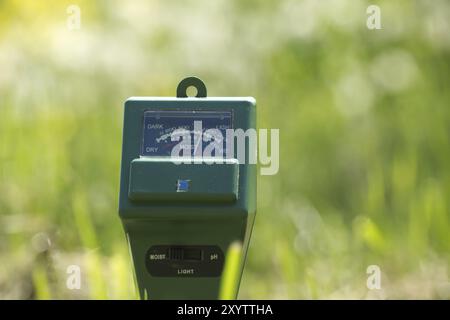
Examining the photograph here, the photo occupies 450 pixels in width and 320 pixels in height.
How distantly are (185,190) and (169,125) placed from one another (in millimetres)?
152

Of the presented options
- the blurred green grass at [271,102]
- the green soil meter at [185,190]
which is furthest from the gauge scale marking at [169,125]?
the blurred green grass at [271,102]

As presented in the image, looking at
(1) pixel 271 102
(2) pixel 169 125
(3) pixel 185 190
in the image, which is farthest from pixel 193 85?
(1) pixel 271 102

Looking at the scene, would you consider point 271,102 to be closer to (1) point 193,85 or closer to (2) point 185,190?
(1) point 193,85

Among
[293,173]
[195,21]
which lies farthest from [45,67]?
[293,173]

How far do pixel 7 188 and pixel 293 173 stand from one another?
1.27 metres

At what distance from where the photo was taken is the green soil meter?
1.50 m

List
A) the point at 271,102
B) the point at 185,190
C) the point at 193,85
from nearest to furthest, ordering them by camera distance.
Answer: the point at 185,190 → the point at 193,85 → the point at 271,102

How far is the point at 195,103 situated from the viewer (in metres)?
1.60

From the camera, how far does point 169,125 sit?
5.21 feet

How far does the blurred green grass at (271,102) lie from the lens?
2.89m

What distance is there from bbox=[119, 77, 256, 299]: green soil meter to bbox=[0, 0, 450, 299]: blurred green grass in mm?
1104

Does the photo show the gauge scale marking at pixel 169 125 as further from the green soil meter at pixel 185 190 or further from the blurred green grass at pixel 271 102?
the blurred green grass at pixel 271 102

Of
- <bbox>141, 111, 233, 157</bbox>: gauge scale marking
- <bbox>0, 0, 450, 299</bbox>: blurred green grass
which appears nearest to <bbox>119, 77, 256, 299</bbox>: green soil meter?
<bbox>141, 111, 233, 157</bbox>: gauge scale marking
